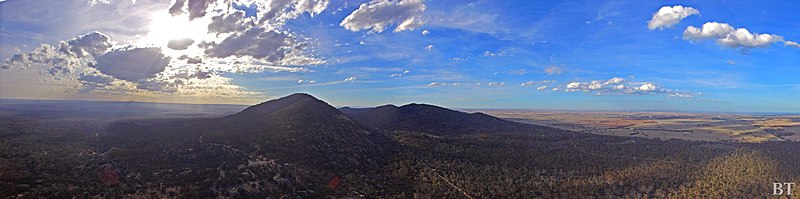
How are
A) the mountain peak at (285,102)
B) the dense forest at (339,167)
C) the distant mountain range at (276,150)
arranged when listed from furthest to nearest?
1. the mountain peak at (285,102)
2. the distant mountain range at (276,150)
3. the dense forest at (339,167)

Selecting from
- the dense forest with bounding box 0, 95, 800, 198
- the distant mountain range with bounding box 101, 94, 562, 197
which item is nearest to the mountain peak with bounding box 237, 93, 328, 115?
the distant mountain range with bounding box 101, 94, 562, 197

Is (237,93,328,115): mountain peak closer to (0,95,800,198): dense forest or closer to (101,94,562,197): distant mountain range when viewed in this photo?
(101,94,562,197): distant mountain range

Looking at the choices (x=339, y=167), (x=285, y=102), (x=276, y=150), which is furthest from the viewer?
(x=285, y=102)

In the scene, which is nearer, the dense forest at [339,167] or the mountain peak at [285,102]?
the dense forest at [339,167]

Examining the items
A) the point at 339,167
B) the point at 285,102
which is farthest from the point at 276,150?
the point at 285,102

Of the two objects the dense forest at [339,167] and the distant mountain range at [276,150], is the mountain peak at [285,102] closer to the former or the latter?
the distant mountain range at [276,150]

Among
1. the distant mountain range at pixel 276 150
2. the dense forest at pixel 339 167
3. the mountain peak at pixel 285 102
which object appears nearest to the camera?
the dense forest at pixel 339 167

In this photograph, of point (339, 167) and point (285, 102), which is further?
point (285, 102)

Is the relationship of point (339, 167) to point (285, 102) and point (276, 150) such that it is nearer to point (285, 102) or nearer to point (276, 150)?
point (276, 150)

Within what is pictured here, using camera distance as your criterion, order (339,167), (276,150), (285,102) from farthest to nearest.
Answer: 1. (285,102)
2. (276,150)
3. (339,167)

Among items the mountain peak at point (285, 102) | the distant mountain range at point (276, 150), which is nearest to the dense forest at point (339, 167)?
the distant mountain range at point (276, 150)

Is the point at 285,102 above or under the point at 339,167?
above
